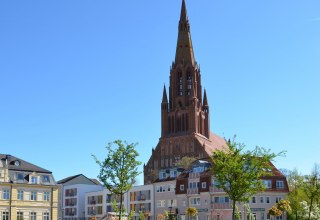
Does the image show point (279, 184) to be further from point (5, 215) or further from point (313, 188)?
point (5, 215)

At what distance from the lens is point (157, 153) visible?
529 feet

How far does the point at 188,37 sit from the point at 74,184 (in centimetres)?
6545

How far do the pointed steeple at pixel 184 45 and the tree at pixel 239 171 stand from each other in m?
116

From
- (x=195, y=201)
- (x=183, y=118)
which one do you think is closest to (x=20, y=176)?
(x=195, y=201)

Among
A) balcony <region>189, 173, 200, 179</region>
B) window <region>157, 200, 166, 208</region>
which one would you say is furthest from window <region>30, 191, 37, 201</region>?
window <region>157, 200, 166, 208</region>

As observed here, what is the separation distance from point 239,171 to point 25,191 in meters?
40.3

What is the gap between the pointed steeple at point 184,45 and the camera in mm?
172975

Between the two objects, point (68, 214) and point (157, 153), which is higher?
point (157, 153)

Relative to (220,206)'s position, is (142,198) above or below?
above

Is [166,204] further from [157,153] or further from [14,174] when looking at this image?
[157,153]

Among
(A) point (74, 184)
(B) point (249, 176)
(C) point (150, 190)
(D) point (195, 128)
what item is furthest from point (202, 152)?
(B) point (249, 176)

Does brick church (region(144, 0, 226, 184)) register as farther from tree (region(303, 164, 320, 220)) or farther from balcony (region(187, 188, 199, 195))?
tree (region(303, 164, 320, 220))

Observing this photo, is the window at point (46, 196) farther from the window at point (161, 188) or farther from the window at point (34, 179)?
the window at point (161, 188)

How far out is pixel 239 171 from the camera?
180ft
